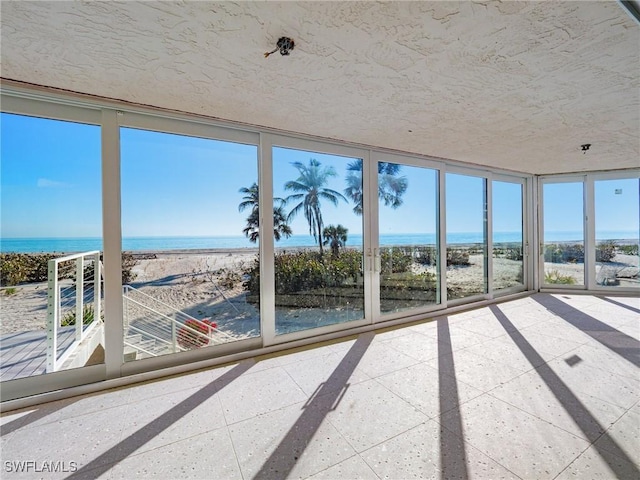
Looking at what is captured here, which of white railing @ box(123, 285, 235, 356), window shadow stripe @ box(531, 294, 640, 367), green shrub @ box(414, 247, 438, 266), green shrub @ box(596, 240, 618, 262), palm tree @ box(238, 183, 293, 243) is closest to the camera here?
white railing @ box(123, 285, 235, 356)

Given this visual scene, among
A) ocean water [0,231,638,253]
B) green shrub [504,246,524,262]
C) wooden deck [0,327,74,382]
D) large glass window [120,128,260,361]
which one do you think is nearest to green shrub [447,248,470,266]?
ocean water [0,231,638,253]

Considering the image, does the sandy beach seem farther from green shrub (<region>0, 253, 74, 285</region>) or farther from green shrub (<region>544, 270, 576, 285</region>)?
green shrub (<region>544, 270, 576, 285</region>)

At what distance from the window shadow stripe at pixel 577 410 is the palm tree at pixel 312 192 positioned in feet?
7.84

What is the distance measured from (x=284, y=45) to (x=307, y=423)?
234 centimetres

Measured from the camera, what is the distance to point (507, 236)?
17.1 ft

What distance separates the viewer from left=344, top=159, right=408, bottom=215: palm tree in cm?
356

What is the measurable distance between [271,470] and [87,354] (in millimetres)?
1960

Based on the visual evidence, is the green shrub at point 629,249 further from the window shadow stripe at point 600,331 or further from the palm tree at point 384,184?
the palm tree at point 384,184

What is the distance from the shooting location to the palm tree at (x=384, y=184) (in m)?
3.56

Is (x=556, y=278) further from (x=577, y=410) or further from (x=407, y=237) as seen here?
(x=577, y=410)

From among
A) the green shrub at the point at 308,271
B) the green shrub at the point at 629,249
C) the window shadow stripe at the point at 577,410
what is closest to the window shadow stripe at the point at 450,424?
the window shadow stripe at the point at 577,410

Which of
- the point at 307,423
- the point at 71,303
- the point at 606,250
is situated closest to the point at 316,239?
the point at 307,423

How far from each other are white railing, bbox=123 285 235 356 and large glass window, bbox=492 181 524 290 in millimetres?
4755

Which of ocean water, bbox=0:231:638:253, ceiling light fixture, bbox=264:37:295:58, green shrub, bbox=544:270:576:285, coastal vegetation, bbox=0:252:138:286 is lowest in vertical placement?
green shrub, bbox=544:270:576:285
